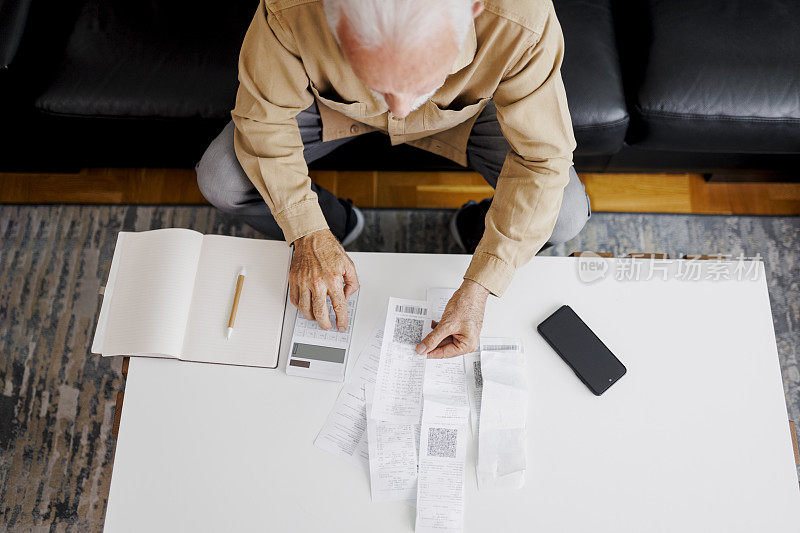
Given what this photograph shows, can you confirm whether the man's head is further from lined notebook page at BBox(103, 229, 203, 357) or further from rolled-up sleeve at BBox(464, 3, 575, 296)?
lined notebook page at BBox(103, 229, 203, 357)

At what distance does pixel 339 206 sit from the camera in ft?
5.02

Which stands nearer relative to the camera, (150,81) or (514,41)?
(514,41)

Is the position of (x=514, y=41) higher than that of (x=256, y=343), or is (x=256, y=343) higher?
(x=514, y=41)

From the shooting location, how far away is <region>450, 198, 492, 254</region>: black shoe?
4.91ft

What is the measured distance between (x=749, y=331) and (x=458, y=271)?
1.88 feet

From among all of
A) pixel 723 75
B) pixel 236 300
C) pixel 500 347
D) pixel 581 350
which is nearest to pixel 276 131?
pixel 236 300

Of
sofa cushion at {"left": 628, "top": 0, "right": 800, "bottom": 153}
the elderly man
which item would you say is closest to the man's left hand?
the elderly man

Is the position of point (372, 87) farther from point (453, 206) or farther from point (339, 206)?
point (453, 206)

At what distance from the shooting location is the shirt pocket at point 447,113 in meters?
1.12

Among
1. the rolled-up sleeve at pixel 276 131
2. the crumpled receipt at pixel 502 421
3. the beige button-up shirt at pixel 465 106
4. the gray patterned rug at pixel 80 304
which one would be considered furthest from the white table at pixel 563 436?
the gray patterned rug at pixel 80 304

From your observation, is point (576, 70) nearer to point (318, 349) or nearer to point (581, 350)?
point (581, 350)

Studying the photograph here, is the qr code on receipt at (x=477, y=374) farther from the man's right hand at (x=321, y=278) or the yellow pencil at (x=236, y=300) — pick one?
the yellow pencil at (x=236, y=300)

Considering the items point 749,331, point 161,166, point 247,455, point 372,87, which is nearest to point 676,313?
point 749,331

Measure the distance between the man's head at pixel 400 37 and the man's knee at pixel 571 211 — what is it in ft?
1.98
